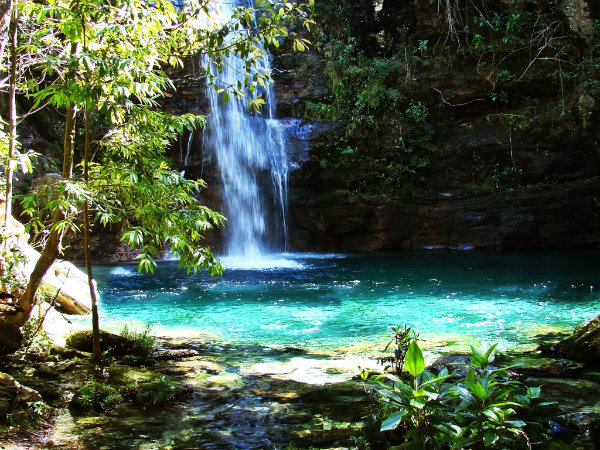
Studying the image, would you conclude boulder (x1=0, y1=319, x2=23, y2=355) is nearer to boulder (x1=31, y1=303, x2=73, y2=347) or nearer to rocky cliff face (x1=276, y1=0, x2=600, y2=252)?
boulder (x1=31, y1=303, x2=73, y2=347)

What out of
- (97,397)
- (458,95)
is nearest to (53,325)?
(97,397)

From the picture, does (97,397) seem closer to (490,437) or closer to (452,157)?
(490,437)

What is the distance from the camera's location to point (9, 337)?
4473 millimetres

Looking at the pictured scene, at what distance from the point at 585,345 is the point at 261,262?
10.6 meters

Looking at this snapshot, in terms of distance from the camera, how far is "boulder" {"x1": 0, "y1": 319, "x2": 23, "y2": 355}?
4441mm

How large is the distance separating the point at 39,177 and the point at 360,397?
13882 mm

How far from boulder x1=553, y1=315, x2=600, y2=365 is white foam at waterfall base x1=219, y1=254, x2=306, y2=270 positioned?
8657 millimetres

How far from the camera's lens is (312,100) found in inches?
686

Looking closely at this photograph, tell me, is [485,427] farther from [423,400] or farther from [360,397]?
[360,397]

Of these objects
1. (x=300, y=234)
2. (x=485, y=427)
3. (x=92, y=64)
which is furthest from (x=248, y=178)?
(x=485, y=427)

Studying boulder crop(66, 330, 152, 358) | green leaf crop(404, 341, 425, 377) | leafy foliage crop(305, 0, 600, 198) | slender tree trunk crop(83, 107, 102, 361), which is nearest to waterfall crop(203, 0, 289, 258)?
leafy foliage crop(305, 0, 600, 198)

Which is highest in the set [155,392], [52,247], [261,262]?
[52,247]

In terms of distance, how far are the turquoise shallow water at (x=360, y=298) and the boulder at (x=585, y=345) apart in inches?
37.4

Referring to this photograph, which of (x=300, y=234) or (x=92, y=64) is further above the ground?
(x=92, y=64)
